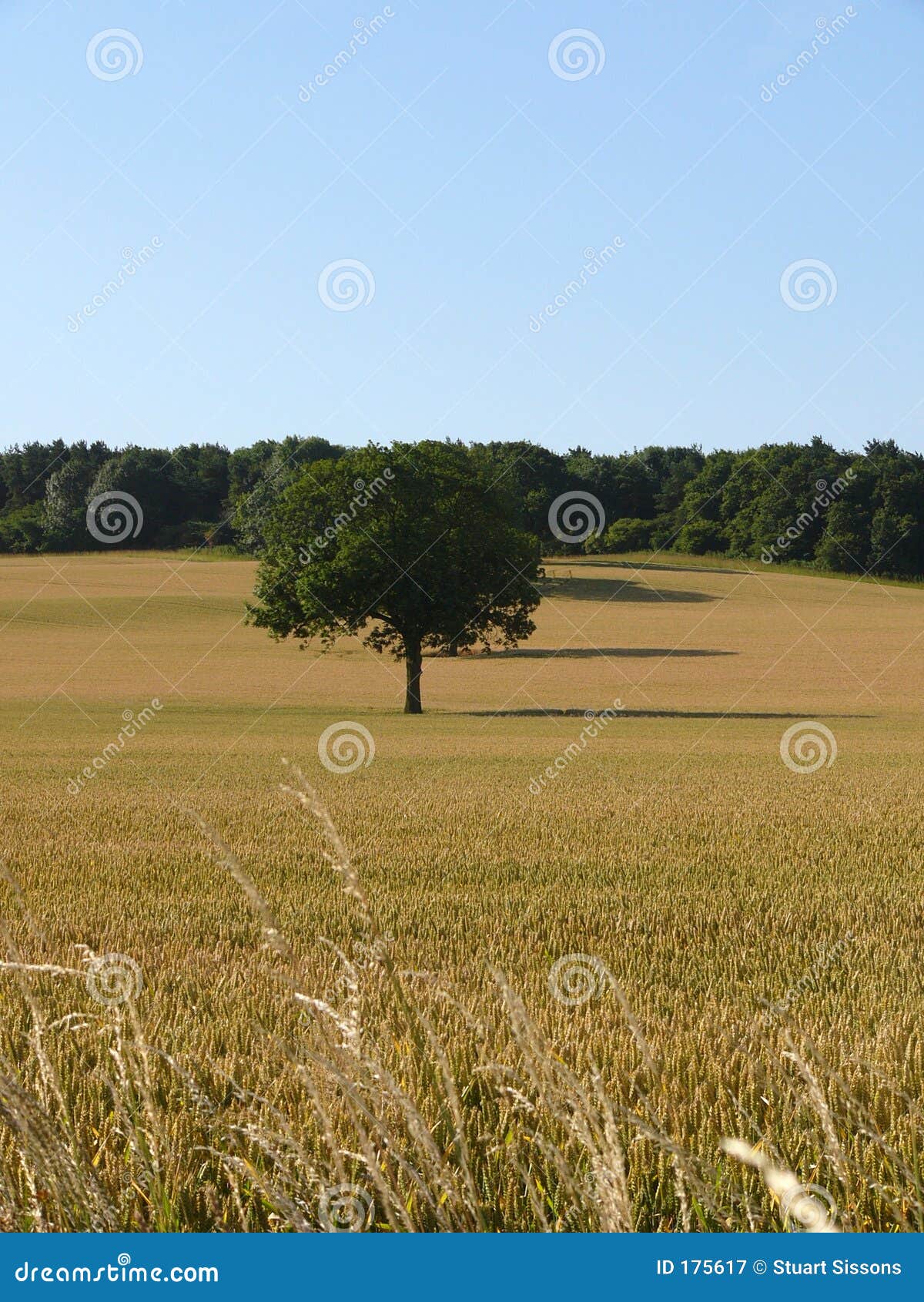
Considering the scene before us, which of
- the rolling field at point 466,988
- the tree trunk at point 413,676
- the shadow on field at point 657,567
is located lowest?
the tree trunk at point 413,676

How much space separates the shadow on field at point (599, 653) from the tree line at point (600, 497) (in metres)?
30.6

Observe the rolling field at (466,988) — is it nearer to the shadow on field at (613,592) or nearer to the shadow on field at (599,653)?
the shadow on field at (599,653)

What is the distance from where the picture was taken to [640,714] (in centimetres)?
4206

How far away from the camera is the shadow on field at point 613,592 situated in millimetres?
91250

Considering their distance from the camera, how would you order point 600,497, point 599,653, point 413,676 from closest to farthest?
1. point 413,676
2. point 599,653
3. point 600,497

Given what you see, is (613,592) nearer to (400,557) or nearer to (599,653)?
(599,653)

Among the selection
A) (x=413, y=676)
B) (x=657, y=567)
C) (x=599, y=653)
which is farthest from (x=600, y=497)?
(x=413, y=676)

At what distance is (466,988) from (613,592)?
90099 millimetres

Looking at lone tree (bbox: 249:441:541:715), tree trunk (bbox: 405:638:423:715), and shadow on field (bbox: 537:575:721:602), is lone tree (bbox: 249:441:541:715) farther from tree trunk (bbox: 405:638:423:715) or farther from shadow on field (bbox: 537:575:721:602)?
shadow on field (bbox: 537:575:721:602)

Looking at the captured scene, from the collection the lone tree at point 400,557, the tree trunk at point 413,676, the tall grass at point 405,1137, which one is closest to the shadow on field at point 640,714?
the tree trunk at point 413,676

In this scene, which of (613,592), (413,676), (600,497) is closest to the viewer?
(413,676)

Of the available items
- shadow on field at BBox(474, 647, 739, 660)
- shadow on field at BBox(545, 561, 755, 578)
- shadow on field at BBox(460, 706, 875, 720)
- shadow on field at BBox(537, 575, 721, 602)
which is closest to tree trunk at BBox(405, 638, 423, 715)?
shadow on field at BBox(460, 706, 875, 720)

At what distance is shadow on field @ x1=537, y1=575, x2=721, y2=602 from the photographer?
9125cm

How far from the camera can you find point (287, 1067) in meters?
4.89
